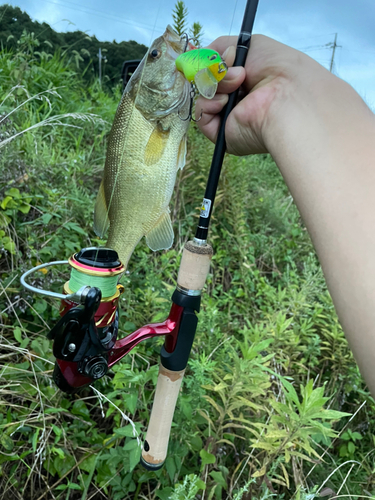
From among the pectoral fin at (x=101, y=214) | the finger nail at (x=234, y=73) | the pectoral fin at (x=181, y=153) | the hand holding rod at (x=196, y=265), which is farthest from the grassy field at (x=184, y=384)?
the finger nail at (x=234, y=73)

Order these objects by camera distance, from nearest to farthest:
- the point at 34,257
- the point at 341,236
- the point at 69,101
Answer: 1. the point at 341,236
2. the point at 34,257
3. the point at 69,101

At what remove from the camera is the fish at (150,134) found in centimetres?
94

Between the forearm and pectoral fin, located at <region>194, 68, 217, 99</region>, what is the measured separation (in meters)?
0.19

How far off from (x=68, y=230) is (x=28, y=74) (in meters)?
1.69

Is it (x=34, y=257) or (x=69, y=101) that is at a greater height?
(x=69, y=101)

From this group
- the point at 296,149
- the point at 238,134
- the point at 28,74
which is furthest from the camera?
the point at 28,74

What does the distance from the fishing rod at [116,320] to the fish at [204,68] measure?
164 millimetres

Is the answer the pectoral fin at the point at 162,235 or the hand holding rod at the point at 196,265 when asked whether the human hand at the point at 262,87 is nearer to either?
the hand holding rod at the point at 196,265

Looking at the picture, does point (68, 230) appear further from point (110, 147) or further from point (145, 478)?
point (145, 478)

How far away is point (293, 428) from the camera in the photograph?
1102mm

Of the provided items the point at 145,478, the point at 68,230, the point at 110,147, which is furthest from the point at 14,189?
the point at 145,478

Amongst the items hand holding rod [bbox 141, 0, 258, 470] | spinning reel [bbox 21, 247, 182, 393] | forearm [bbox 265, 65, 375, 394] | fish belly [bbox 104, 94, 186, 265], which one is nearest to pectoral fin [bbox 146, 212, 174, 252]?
fish belly [bbox 104, 94, 186, 265]

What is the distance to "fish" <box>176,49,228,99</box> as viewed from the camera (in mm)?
708

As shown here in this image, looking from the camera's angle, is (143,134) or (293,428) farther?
(293,428)
